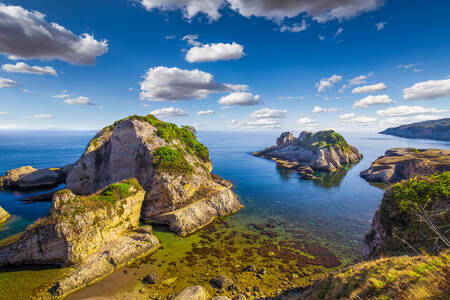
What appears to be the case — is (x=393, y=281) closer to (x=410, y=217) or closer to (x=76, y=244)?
(x=410, y=217)

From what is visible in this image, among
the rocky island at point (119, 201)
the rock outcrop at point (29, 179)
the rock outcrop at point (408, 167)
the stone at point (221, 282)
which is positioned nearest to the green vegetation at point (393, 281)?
the stone at point (221, 282)

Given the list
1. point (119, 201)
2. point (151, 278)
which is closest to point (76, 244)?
point (119, 201)

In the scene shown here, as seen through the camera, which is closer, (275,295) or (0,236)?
(275,295)

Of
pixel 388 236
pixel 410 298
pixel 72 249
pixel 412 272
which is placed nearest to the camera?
pixel 410 298

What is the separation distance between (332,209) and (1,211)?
61.1 meters

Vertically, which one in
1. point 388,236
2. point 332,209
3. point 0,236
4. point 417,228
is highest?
point 417,228

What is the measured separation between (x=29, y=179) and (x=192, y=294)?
59.8 metres

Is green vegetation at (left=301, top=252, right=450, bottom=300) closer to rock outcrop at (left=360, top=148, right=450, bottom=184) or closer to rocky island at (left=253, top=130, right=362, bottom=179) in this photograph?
rock outcrop at (left=360, top=148, right=450, bottom=184)

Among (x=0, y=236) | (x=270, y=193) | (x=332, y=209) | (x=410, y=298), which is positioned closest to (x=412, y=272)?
(x=410, y=298)

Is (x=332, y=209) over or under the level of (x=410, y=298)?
under

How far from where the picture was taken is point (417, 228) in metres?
15.8

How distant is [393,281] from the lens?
1006cm

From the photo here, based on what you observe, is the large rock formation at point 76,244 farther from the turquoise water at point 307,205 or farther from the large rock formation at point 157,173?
the turquoise water at point 307,205

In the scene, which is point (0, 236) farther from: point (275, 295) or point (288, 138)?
point (288, 138)
